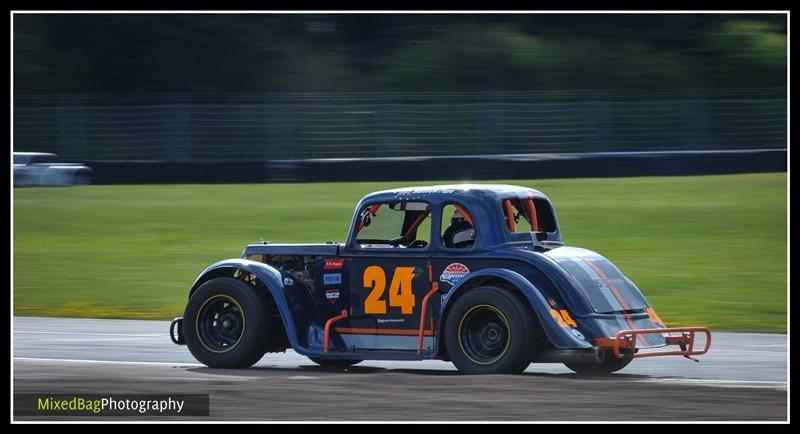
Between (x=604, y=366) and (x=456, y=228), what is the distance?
1724 millimetres

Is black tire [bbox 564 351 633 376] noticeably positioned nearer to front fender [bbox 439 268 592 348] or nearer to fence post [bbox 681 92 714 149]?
front fender [bbox 439 268 592 348]

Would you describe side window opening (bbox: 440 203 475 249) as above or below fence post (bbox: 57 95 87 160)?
below

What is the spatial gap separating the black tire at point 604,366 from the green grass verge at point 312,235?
473 centimetres

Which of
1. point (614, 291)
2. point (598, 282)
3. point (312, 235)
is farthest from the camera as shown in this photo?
point (312, 235)

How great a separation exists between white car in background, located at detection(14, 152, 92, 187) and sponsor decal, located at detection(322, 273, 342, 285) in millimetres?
23115

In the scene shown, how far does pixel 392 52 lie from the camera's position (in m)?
40.1

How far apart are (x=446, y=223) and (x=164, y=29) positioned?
98.2ft

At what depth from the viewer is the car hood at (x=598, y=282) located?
11.1 m

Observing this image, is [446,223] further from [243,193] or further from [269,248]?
[243,193]

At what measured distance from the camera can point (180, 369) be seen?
12156mm

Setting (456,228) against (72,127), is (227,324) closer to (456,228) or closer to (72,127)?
(456,228)

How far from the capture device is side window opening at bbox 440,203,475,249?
38.5ft

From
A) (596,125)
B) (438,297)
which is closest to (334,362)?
(438,297)

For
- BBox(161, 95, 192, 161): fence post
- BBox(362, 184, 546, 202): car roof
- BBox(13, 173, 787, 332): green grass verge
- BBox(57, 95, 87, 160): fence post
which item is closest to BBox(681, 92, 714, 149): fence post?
BBox(13, 173, 787, 332): green grass verge
